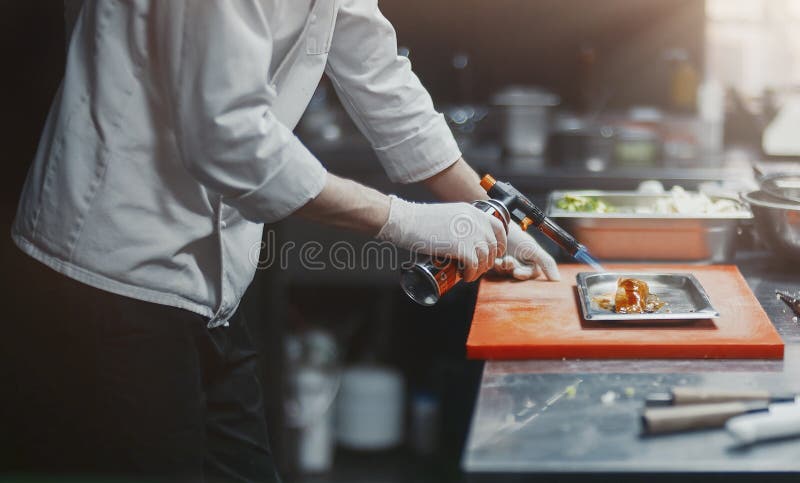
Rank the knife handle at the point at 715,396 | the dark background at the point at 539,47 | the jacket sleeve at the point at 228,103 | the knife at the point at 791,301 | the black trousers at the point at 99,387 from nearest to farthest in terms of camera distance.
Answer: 1. the knife handle at the point at 715,396
2. the jacket sleeve at the point at 228,103
3. the black trousers at the point at 99,387
4. the knife at the point at 791,301
5. the dark background at the point at 539,47

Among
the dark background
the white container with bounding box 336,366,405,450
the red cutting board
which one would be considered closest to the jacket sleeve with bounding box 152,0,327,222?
the red cutting board

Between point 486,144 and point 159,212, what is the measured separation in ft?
6.94

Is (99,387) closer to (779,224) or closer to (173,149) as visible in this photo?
(173,149)

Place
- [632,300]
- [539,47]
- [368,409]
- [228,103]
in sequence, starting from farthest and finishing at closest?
[539,47], [368,409], [632,300], [228,103]

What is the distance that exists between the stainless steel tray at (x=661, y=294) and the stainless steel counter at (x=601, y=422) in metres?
0.09

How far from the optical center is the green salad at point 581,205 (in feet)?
5.90

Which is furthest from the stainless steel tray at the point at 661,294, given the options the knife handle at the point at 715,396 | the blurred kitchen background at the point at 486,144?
the blurred kitchen background at the point at 486,144

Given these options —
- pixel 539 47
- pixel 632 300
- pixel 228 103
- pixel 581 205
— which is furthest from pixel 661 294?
pixel 539 47

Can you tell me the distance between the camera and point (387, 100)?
1644 millimetres

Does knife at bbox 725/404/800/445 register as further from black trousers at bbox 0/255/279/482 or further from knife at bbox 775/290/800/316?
black trousers at bbox 0/255/279/482

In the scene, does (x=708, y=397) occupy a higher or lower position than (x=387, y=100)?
lower

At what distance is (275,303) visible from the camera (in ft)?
9.05

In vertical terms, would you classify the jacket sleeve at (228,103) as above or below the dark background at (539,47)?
above

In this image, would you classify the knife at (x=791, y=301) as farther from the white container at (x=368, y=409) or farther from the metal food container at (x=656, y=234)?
the white container at (x=368, y=409)
